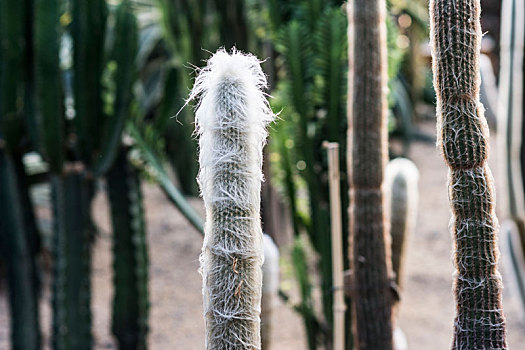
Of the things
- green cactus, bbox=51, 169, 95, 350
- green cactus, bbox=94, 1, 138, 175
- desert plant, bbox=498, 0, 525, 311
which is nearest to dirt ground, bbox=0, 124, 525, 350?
green cactus, bbox=51, 169, 95, 350

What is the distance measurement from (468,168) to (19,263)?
2647mm

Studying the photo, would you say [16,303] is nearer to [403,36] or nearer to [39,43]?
[39,43]

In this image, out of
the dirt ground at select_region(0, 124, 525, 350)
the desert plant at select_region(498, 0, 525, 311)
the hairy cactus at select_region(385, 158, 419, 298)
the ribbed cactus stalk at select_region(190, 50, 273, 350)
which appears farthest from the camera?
the dirt ground at select_region(0, 124, 525, 350)

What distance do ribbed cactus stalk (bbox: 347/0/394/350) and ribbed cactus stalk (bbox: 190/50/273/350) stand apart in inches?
27.2

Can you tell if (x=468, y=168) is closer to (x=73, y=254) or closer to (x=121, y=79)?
(x=121, y=79)

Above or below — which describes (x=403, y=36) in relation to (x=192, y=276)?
above

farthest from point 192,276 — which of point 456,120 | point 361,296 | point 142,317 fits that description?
point 456,120

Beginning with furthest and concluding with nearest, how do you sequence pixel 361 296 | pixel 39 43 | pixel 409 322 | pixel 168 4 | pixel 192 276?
pixel 192 276
pixel 409 322
pixel 168 4
pixel 39 43
pixel 361 296

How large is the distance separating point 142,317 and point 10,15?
146 cm

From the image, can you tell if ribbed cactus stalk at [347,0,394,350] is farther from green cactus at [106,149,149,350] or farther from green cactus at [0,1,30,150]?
green cactus at [0,1,30,150]

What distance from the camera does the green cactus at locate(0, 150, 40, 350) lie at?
3393mm

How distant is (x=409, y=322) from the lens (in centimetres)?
475

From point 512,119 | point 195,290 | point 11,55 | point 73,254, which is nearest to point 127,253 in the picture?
point 73,254

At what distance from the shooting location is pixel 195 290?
531cm
